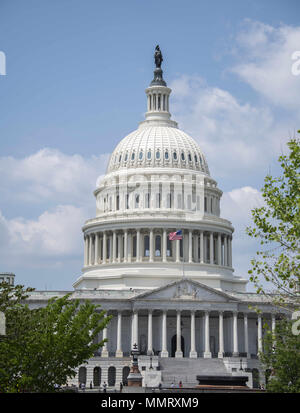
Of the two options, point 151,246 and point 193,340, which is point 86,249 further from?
point 193,340

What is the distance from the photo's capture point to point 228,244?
143m

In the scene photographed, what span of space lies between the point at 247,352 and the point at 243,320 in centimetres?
566

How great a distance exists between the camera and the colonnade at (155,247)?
440 feet

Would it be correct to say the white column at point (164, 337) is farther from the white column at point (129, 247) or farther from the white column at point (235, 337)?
the white column at point (129, 247)

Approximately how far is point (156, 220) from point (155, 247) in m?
5.67

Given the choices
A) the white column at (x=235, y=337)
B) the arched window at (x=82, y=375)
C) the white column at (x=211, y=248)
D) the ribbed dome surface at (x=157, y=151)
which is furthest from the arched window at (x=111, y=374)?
the ribbed dome surface at (x=157, y=151)

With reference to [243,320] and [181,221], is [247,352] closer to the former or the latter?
[243,320]

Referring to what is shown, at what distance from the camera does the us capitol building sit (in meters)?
117

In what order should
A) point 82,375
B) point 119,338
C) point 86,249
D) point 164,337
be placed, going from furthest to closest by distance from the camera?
point 86,249 < point 119,338 < point 164,337 < point 82,375

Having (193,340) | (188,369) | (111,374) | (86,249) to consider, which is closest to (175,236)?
(193,340)

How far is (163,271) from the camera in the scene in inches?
5167

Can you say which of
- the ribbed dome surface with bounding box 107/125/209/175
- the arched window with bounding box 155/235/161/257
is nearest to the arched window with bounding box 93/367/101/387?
the arched window with bounding box 155/235/161/257

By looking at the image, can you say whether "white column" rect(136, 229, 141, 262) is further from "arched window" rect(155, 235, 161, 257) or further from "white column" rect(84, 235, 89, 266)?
"white column" rect(84, 235, 89, 266)
